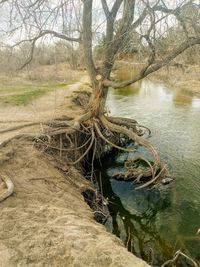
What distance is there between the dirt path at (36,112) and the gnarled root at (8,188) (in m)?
3.05

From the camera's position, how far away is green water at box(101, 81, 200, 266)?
7.05 metres

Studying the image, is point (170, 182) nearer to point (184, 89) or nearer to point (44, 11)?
point (44, 11)

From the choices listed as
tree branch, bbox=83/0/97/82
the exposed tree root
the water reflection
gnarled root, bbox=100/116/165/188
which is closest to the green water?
gnarled root, bbox=100/116/165/188

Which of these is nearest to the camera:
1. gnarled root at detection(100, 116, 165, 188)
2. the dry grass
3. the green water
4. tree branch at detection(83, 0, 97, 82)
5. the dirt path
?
the green water

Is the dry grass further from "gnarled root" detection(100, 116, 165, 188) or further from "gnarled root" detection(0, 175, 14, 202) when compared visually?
"gnarled root" detection(0, 175, 14, 202)

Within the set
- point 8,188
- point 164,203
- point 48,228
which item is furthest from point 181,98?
point 48,228

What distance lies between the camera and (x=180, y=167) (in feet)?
35.4

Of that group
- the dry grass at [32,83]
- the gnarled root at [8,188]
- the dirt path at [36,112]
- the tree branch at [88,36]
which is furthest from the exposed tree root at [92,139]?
the gnarled root at [8,188]

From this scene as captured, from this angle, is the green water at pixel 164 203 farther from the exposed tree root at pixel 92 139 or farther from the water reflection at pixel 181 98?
the water reflection at pixel 181 98

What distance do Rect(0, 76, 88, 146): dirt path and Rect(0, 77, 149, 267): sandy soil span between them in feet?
6.84

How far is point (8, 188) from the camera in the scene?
18.8ft

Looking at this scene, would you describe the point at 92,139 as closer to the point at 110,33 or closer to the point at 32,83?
the point at 110,33

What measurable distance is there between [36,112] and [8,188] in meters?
7.42

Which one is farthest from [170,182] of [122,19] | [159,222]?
[122,19]
